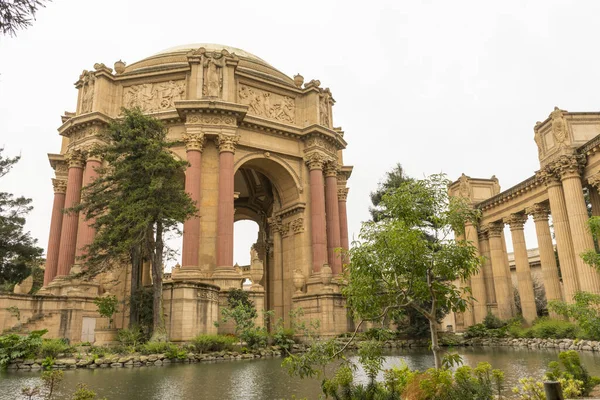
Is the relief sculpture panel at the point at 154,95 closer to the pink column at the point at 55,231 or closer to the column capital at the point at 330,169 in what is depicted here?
the pink column at the point at 55,231

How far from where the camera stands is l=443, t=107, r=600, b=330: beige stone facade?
21.6 m

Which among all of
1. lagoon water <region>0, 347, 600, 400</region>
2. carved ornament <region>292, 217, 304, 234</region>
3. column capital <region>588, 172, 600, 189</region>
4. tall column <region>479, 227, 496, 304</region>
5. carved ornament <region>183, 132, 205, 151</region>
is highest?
carved ornament <region>183, 132, 205, 151</region>

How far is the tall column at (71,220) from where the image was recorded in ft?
91.7

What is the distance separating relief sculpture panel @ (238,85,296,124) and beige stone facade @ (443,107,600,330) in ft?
45.4

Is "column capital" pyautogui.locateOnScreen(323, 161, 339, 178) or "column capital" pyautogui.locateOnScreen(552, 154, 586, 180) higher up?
Answer: "column capital" pyautogui.locateOnScreen(323, 161, 339, 178)

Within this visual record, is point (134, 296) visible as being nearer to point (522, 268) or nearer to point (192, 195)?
point (192, 195)

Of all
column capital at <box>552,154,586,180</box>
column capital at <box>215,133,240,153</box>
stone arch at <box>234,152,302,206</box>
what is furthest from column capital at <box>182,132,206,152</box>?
column capital at <box>552,154,586,180</box>

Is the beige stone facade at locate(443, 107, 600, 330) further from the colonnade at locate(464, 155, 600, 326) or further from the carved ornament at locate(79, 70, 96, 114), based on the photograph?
the carved ornament at locate(79, 70, 96, 114)

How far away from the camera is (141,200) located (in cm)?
1917

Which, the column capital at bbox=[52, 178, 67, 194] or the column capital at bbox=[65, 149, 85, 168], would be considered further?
the column capital at bbox=[52, 178, 67, 194]

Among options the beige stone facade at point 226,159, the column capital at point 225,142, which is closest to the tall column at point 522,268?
the beige stone facade at point 226,159

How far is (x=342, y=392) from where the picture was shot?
7031 mm

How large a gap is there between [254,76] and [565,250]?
22035 millimetres

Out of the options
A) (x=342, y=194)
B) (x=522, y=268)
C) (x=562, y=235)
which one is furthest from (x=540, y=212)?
(x=342, y=194)
